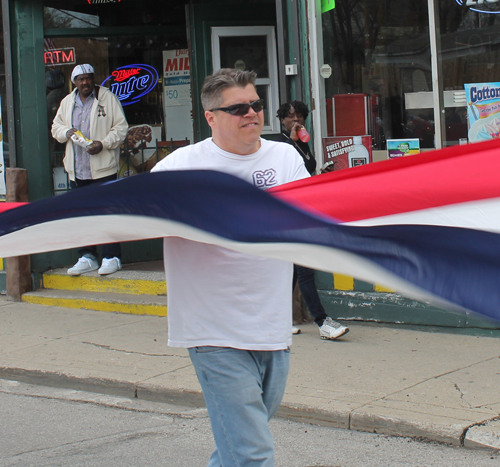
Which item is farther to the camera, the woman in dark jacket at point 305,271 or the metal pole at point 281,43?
the metal pole at point 281,43

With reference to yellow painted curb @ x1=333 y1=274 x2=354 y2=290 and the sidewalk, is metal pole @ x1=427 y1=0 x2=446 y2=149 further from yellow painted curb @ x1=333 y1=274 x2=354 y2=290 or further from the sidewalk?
the sidewalk

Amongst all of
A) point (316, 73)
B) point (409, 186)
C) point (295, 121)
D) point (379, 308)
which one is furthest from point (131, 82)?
point (409, 186)

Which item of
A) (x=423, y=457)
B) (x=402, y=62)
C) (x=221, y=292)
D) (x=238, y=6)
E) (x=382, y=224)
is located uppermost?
(x=238, y=6)

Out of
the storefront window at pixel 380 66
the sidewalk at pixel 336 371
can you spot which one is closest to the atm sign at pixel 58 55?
the sidewalk at pixel 336 371

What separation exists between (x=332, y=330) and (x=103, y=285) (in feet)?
11.4

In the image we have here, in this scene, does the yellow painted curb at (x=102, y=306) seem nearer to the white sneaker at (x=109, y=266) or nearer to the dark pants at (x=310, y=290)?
the white sneaker at (x=109, y=266)

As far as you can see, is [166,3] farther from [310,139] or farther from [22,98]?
[310,139]

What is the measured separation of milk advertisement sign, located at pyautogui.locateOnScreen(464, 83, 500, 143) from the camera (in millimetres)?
7105

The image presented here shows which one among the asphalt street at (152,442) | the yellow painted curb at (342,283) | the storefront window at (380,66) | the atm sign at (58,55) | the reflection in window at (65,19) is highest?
the reflection in window at (65,19)

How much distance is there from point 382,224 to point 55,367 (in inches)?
197

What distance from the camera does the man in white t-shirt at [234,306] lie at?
3182 mm

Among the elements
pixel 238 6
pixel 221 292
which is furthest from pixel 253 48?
pixel 221 292

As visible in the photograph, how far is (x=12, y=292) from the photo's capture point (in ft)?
33.1

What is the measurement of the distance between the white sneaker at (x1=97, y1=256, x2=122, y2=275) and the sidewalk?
2.94 feet
